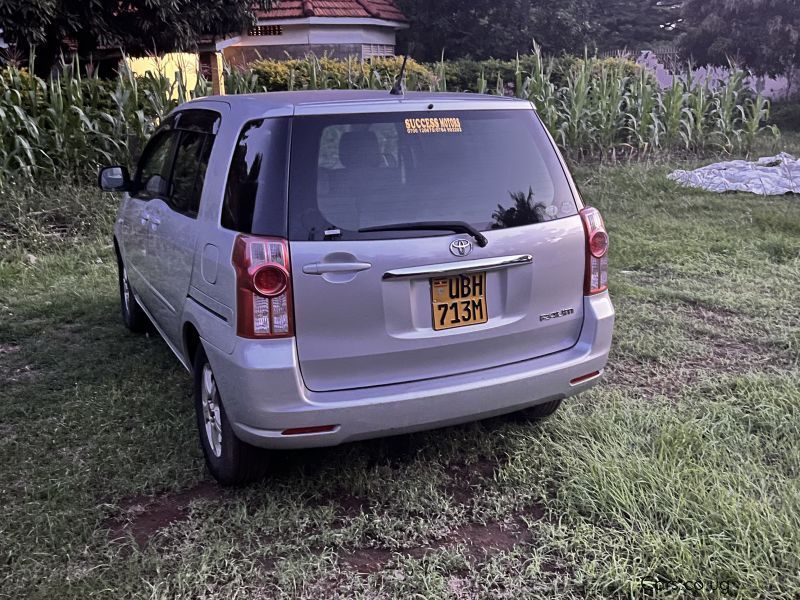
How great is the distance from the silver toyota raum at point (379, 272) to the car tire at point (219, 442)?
10 mm

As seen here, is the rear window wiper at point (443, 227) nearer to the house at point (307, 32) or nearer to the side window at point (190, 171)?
the side window at point (190, 171)

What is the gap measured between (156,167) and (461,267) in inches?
101

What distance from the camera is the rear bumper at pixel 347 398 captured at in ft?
9.83

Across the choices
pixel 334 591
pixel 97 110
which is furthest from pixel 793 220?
pixel 97 110

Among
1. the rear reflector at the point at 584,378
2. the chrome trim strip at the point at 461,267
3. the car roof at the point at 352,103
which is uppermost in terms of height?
the car roof at the point at 352,103

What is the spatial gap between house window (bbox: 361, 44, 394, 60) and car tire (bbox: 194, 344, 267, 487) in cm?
1854

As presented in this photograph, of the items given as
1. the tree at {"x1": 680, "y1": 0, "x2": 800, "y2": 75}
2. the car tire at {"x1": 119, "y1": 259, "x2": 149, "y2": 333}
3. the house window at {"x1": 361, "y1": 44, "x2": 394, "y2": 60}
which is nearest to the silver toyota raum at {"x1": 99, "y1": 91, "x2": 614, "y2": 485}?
the car tire at {"x1": 119, "y1": 259, "x2": 149, "y2": 333}

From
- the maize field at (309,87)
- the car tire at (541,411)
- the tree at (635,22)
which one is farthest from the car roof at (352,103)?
the tree at (635,22)

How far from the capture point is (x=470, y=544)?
3076 mm

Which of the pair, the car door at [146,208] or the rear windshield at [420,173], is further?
the car door at [146,208]

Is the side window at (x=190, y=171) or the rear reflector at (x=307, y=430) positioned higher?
the side window at (x=190, y=171)

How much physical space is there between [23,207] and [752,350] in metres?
7.33

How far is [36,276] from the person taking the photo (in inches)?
281

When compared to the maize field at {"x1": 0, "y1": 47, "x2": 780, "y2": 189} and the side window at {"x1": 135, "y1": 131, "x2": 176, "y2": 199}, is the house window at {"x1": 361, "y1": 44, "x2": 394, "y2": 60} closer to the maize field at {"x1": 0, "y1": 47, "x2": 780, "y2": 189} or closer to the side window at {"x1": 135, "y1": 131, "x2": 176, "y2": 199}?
the maize field at {"x1": 0, "y1": 47, "x2": 780, "y2": 189}
